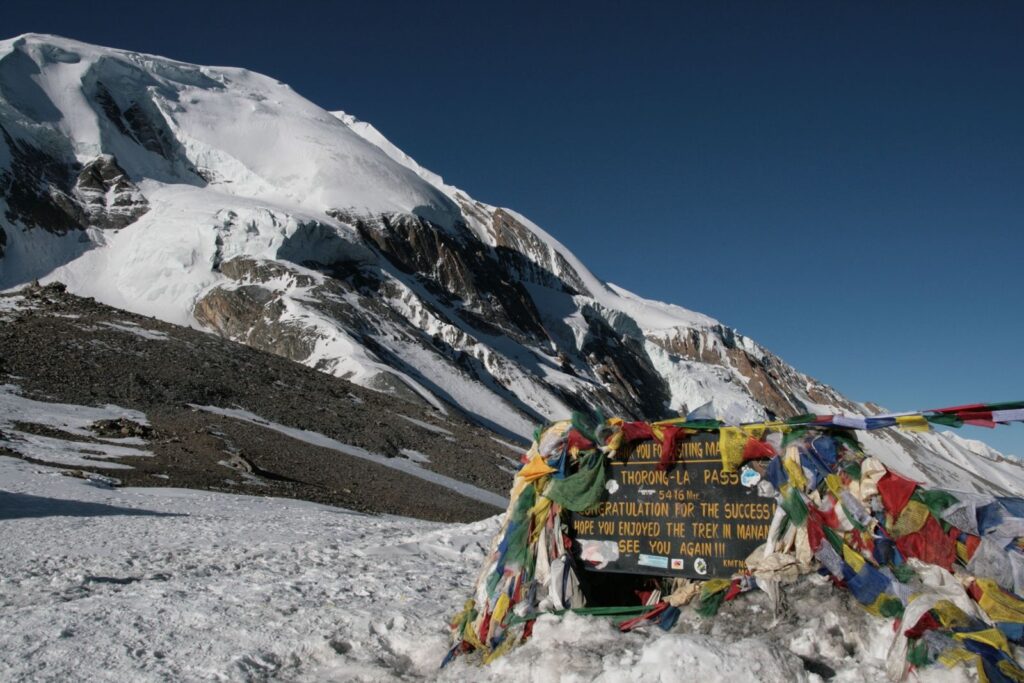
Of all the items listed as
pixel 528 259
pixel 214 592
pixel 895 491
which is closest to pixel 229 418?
pixel 214 592

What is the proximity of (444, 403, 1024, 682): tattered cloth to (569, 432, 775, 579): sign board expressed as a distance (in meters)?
0.11

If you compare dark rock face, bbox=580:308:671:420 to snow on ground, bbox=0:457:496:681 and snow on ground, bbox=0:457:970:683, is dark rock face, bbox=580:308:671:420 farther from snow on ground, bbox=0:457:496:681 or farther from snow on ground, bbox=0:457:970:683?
snow on ground, bbox=0:457:970:683

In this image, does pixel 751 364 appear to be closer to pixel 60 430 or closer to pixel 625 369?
pixel 625 369

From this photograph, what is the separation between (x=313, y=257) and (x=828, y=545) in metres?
87.1

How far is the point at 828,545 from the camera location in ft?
17.5

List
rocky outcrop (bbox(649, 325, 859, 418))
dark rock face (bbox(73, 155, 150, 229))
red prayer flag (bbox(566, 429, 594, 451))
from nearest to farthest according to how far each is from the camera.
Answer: red prayer flag (bbox(566, 429, 594, 451)) < dark rock face (bbox(73, 155, 150, 229)) < rocky outcrop (bbox(649, 325, 859, 418))

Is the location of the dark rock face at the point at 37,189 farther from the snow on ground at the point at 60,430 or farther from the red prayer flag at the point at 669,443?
the red prayer flag at the point at 669,443

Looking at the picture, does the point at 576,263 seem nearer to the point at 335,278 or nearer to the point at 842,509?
the point at 335,278

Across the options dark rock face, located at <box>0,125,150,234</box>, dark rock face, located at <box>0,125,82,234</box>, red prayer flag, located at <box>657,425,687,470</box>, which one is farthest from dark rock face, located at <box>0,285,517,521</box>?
dark rock face, located at <box>0,125,150,234</box>

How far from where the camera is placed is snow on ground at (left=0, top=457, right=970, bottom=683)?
5047 millimetres

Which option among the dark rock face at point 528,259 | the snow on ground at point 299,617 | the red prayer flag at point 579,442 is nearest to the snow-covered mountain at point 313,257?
the dark rock face at point 528,259

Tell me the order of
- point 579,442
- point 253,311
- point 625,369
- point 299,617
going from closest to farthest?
point 579,442 < point 299,617 < point 253,311 < point 625,369

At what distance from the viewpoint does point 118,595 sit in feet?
26.1

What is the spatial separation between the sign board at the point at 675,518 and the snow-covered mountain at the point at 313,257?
53.9m
